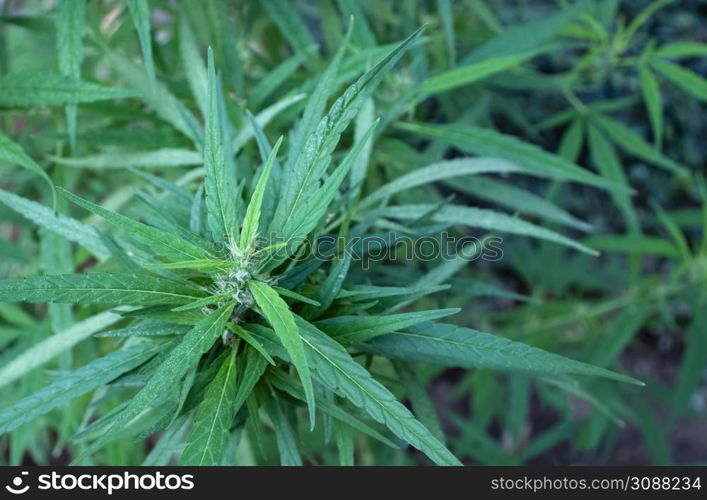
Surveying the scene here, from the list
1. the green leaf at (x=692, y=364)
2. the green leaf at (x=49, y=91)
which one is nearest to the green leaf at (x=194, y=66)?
the green leaf at (x=49, y=91)

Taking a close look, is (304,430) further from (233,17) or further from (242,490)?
(233,17)

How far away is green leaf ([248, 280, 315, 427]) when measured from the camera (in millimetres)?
538

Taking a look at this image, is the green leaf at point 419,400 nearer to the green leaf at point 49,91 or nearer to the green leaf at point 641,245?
the green leaf at point 49,91

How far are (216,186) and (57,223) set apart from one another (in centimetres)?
22

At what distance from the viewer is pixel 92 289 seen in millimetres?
586

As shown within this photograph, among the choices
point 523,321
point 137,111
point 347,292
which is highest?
point 137,111

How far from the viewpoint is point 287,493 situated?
0.79 m

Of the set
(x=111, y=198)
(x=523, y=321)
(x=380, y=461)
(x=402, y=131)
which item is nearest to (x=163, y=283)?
(x=111, y=198)

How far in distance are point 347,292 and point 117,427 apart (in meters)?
0.23

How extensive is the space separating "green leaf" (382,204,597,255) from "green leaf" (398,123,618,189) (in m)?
0.10

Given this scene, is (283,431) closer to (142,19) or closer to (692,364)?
(142,19)

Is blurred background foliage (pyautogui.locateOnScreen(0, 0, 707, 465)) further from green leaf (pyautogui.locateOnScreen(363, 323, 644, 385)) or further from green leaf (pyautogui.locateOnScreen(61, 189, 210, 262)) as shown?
green leaf (pyautogui.locateOnScreen(61, 189, 210, 262))

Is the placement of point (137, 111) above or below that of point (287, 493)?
above

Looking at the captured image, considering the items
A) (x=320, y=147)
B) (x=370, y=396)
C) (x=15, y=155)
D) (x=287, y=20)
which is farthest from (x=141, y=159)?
(x=370, y=396)
